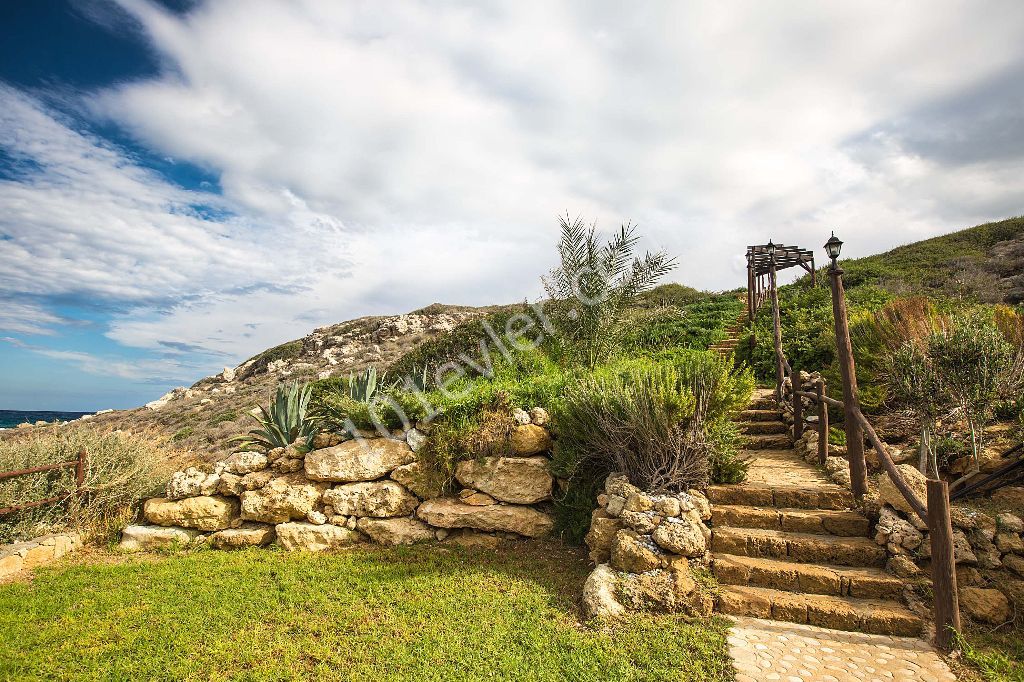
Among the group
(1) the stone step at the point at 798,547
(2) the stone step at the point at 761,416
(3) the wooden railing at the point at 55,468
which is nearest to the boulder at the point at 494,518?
(1) the stone step at the point at 798,547

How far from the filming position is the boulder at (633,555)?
15.0ft

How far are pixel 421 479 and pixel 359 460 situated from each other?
0.90 metres

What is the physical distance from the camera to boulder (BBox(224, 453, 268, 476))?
680 centimetres

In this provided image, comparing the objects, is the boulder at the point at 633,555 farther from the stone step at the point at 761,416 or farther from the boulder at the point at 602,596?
the stone step at the point at 761,416

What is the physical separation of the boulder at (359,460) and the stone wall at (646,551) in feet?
9.37

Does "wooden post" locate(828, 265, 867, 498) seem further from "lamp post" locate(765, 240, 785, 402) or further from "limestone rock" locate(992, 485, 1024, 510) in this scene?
"lamp post" locate(765, 240, 785, 402)

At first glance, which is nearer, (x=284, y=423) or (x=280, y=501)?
(x=280, y=501)

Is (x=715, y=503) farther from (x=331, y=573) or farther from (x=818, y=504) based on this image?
(x=331, y=573)

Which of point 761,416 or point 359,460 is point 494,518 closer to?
point 359,460

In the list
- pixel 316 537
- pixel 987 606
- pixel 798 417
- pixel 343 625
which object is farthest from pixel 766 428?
pixel 316 537

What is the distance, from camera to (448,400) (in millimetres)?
6812

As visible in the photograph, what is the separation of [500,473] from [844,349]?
4471 mm

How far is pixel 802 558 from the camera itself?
15.5 ft

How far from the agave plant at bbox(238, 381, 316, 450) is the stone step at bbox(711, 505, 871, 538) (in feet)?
18.8
